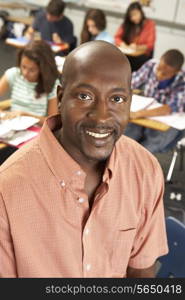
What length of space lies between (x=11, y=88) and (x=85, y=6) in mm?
4365

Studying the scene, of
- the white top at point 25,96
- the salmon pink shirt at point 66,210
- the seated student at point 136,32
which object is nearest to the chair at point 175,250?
the salmon pink shirt at point 66,210

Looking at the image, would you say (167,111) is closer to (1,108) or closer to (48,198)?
(1,108)

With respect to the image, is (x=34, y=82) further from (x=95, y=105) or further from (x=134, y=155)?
(x=95, y=105)

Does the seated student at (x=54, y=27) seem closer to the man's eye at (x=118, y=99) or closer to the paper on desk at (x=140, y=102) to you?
the paper on desk at (x=140, y=102)

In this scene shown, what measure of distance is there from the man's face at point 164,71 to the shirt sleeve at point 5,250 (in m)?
2.44

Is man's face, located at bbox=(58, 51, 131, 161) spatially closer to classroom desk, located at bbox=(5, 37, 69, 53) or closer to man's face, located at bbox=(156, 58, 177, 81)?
man's face, located at bbox=(156, 58, 177, 81)

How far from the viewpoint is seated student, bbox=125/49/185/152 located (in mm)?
3059

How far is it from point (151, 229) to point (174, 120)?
1.83 m

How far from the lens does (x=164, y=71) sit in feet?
10.3

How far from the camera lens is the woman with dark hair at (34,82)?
269 cm

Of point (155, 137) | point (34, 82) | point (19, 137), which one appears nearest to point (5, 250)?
point (19, 137)

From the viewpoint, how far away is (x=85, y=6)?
683 centimetres

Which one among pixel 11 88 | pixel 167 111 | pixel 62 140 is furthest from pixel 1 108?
pixel 62 140

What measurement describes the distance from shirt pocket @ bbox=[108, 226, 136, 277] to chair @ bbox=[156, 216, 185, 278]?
0.32 meters
